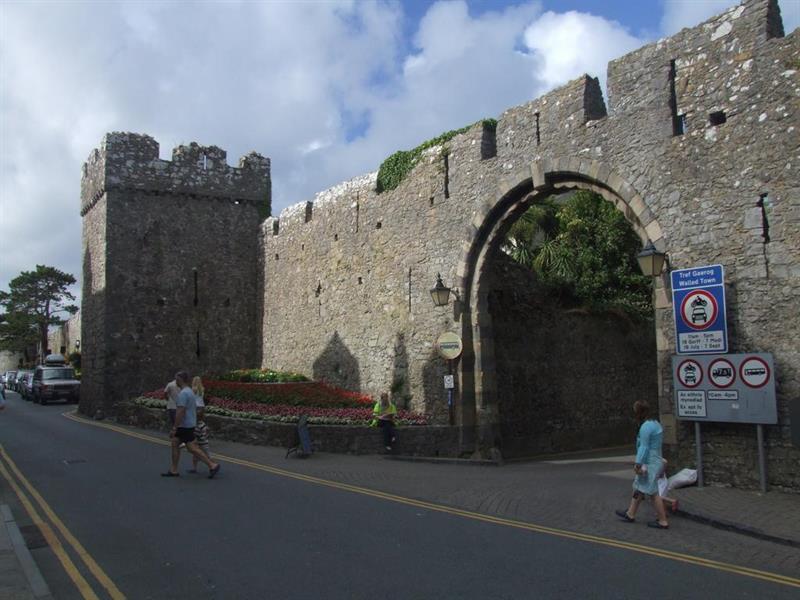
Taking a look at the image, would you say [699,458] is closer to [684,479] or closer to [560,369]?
[684,479]

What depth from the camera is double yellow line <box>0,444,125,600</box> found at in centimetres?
554

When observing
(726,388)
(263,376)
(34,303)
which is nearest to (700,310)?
(726,388)

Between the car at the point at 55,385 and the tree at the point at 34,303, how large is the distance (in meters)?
21.1

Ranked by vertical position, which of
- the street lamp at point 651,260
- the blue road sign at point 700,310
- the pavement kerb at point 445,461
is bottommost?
the pavement kerb at point 445,461

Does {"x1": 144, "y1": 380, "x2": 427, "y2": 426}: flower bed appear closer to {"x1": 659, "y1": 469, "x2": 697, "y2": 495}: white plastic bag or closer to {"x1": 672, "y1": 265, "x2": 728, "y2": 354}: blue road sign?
{"x1": 659, "y1": 469, "x2": 697, "y2": 495}: white plastic bag

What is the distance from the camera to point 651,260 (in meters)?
10.8

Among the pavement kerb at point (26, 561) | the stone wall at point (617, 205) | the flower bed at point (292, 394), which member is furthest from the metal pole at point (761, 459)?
the flower bed at point (292, 394)

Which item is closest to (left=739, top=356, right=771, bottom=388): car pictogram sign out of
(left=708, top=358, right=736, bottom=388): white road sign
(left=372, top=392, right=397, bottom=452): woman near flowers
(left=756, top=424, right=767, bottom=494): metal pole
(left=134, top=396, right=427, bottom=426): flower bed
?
(left=708, top=358, right=736, bottom=388): white road sign

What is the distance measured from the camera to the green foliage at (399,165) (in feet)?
56.2

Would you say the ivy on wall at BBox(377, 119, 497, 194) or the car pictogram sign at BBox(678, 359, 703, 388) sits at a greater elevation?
the ivy on wall at BBox(377, 119, 497, 194)

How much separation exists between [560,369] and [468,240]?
4.52 metres

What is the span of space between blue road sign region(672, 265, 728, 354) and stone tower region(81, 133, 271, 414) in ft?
54.5

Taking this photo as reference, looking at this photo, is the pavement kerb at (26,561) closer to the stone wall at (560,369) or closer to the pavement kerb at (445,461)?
the pavement kerb at (445,461)

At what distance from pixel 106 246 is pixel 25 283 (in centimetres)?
3313
